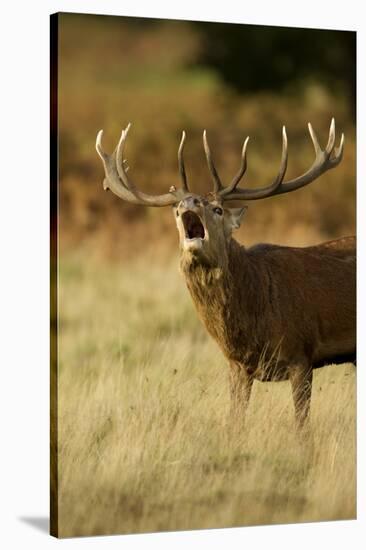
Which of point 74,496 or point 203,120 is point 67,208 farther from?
point 74,496

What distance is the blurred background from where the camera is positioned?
9.57m

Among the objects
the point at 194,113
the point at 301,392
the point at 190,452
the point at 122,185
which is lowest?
the point at 190,452

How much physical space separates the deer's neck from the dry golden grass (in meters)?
0.41

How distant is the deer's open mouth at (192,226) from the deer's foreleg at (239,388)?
3.23 feet

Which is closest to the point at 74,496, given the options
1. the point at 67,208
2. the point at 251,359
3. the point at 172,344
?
the point at 251,359

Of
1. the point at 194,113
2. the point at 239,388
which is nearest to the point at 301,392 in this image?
the point at 239,388

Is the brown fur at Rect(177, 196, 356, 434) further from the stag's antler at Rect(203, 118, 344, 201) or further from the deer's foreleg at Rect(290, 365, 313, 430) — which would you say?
the stag's antler at Rect(203, 118, 344, 201)

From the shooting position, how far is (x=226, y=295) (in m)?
9.10

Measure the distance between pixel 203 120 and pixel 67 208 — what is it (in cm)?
141

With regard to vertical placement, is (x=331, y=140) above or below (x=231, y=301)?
above

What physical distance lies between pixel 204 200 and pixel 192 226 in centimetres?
17

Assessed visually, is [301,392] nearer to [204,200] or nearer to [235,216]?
[235,216]

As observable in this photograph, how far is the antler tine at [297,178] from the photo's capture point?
8961mm

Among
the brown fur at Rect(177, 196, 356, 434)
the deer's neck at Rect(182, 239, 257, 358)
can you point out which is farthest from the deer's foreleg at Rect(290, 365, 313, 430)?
the deer's neck at Rect(182, 239, 257, 358)
